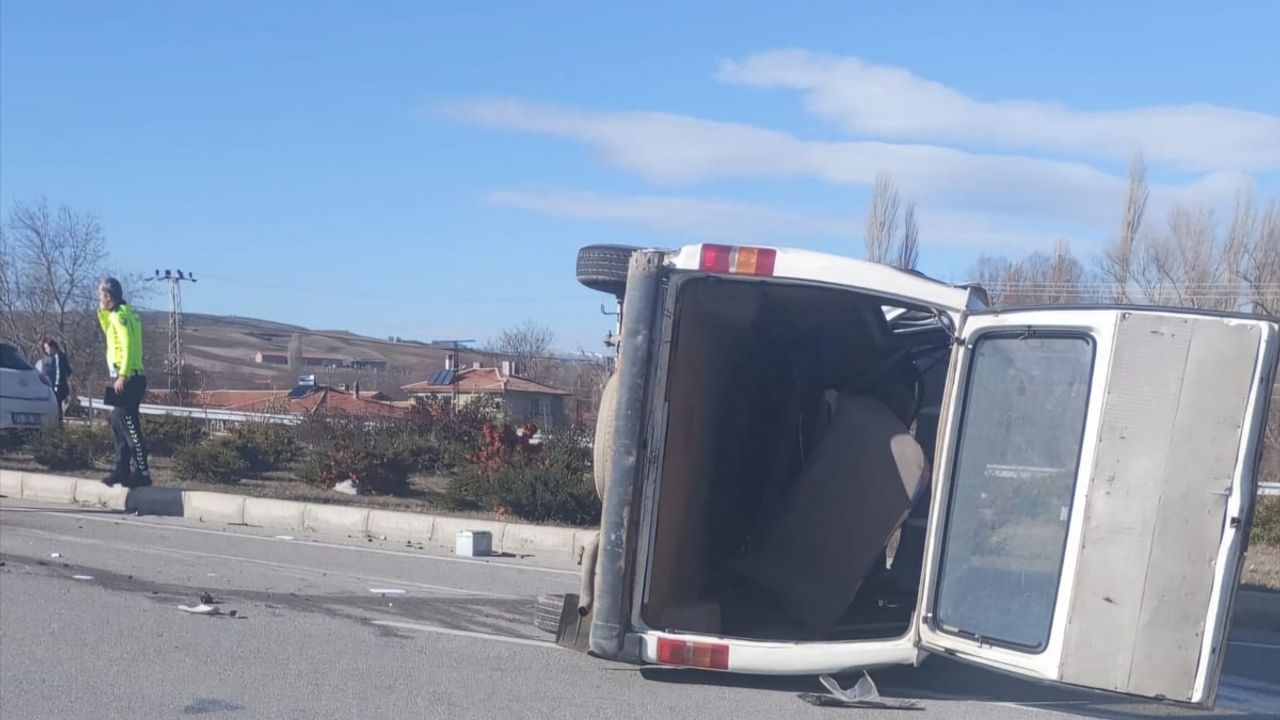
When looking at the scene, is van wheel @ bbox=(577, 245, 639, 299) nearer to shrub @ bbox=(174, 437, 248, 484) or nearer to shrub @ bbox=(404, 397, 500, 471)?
shrub @ bbox=(404, 397, 500, 471)

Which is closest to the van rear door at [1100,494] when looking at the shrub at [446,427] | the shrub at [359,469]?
the shrub at [359,469]

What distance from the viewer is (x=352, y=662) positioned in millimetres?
6711

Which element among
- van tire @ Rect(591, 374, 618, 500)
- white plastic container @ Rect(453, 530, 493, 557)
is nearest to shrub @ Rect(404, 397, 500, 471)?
white plastic container @ Rect(453, 530, 493, 557)

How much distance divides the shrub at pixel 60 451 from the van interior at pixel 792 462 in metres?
11.3

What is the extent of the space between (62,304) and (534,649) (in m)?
35.9

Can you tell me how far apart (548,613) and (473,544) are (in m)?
4.02

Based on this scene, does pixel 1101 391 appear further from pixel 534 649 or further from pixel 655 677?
pixel 534 649

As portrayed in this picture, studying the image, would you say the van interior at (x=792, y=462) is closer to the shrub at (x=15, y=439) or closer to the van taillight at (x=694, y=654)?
the van taillight at (x=694, y=654)

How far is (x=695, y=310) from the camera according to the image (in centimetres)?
659

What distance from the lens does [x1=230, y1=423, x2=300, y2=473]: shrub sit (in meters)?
16.7

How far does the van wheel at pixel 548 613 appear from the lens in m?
6.86

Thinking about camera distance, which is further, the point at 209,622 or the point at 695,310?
the point at 209,622

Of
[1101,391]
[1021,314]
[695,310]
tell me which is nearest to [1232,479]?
[1101,391]

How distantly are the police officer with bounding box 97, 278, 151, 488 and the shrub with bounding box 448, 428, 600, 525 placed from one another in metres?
3.41
